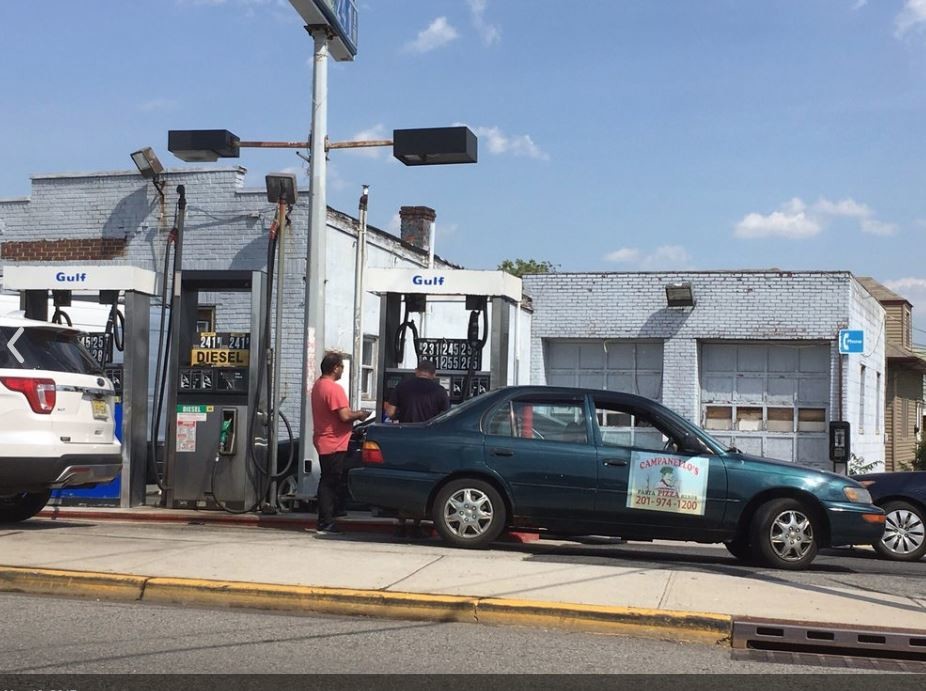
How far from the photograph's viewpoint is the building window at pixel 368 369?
65.0ft

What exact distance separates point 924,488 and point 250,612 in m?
7.48

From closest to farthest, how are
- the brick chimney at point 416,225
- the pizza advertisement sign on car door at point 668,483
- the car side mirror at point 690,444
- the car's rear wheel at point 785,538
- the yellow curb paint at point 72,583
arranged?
the yellow curb paint at point 72,583 < the car's rear wheel at point 785,538 < the pizza advertisement sign on car door at point 668,483 < the car side mirror at point 690,444 < the brick chimney at point 416,225

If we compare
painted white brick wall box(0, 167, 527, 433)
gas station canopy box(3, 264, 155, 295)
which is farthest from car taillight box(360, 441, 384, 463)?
painted white brick wall box(0, 167, 527, 433)

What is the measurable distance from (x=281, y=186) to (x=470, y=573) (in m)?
9.26

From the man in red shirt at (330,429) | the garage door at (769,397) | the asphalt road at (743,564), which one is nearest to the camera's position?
the asphalt road at (743,564)

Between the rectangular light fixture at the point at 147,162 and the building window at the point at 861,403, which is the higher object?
the rectangular light fixture at the point at 147,162

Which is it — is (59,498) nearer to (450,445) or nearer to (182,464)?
(182,464)

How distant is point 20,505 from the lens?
11156 mm

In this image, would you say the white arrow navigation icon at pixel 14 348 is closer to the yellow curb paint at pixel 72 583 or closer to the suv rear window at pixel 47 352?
the suv rear window at pixel 47 352

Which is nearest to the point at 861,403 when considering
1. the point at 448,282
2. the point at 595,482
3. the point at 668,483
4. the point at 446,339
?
the point at 446,339

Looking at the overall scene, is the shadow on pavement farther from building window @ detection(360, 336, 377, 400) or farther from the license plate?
building window @ detection(360, 336, 377, 400)

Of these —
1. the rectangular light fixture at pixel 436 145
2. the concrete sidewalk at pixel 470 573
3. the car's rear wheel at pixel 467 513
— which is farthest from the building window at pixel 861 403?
the car's rear wheel at pixel 467 513

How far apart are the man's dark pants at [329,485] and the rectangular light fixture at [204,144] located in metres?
4.29

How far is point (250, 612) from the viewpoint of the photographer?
7.37m
